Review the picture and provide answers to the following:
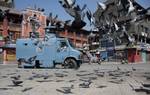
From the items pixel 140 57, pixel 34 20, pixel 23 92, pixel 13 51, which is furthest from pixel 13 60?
pixel 23 92

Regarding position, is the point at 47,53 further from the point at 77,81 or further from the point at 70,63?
the point at 77,81

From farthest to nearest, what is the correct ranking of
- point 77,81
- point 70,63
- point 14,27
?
point 14,27 → point 70,63 → point 77,81

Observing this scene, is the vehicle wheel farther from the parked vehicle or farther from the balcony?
the balcony

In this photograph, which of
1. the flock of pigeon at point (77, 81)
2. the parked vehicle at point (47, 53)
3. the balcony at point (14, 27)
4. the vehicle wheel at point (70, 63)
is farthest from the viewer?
the balcony at point (14, 27)

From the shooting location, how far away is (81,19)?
22.9 metres

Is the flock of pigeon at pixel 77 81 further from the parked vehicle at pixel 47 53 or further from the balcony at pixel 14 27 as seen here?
the balcony at pixel 14 27

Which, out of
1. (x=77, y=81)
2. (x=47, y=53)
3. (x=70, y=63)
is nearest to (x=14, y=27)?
(x=47, y=53)

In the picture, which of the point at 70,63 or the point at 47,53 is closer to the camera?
the point at 70,63

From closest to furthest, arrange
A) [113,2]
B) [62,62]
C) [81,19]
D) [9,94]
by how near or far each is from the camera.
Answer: [9,94] → [81,19] → [62,62] → [113,2]

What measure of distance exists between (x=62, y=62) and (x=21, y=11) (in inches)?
1425

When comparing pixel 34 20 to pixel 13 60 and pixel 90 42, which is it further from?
pixel 90 42

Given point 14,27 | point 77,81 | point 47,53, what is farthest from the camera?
point 14,27

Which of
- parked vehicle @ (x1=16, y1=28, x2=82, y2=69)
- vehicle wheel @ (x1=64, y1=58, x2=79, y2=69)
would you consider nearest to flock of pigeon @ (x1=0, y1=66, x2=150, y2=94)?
vehicle wheel @ (x1=64, y1=58, x2=79, y2=69)

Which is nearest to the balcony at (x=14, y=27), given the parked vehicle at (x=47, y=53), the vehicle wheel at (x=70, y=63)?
the parked vehicle at (x=47, y=53)
